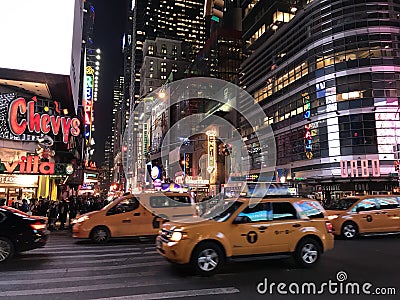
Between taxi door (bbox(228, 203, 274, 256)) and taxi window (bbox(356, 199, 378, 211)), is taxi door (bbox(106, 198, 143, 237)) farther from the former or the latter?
taxi window (bbox(356, 199, 378, 211))

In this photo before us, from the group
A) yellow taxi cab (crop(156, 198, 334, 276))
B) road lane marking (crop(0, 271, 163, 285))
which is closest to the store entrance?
road lane marking (crop(0, 271, 163, 285))

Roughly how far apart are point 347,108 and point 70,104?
32106 mm

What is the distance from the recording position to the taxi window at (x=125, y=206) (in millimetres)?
12961

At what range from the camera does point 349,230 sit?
44.7 ft

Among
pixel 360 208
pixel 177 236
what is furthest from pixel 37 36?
pixel 360 208

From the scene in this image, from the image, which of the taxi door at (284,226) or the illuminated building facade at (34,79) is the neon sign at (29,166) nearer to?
the illuminated building facade at (34,79)

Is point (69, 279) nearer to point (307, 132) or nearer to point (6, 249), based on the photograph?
point (6, 249)

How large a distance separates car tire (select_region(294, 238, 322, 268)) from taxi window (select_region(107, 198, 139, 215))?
22.6ft

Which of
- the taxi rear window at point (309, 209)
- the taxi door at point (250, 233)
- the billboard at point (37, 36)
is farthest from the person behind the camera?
the billboard at point (37, 36)

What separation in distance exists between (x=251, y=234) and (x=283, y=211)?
1.21 meters

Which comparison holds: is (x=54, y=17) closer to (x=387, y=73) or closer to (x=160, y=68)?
(x=387, y=73)

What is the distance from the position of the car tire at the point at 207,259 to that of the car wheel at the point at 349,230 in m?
7.93

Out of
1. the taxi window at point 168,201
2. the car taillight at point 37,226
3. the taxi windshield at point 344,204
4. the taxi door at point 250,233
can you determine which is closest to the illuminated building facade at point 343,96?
the taxi windshield at point 344,204

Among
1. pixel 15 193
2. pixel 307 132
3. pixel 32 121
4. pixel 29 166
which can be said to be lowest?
pixel 15 193
